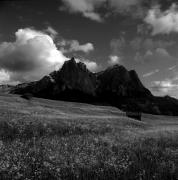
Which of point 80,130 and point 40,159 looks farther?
point 80,130

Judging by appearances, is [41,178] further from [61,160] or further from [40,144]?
[40,144]

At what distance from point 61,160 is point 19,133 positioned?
11.4m

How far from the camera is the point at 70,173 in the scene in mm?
8188

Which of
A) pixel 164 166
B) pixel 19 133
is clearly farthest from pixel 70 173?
pixel 19 133

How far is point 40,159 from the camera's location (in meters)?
9.61

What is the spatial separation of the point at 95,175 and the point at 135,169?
1.43 metres

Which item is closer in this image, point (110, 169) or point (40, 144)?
point (110, 169)

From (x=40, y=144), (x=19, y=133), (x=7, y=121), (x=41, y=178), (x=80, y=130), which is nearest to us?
(x=41, y=178)

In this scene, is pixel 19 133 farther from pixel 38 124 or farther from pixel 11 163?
pixel 11 163

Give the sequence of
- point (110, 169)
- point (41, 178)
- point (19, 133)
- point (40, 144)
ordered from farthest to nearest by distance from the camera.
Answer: point (19, 133) < point (40, 144) < point (110, 169) < point (41, 178)

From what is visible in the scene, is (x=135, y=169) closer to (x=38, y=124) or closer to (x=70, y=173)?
(x=70, y=173)

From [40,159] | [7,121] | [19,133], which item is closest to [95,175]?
[40,159]

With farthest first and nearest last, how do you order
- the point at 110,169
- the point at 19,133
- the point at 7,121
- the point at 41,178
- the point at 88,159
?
the point at 7,121, the point at 19,133, the point at 88,159, the point at 110,169, the point at 41,178

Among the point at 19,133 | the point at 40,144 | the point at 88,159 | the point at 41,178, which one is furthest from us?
the point at 19,133
